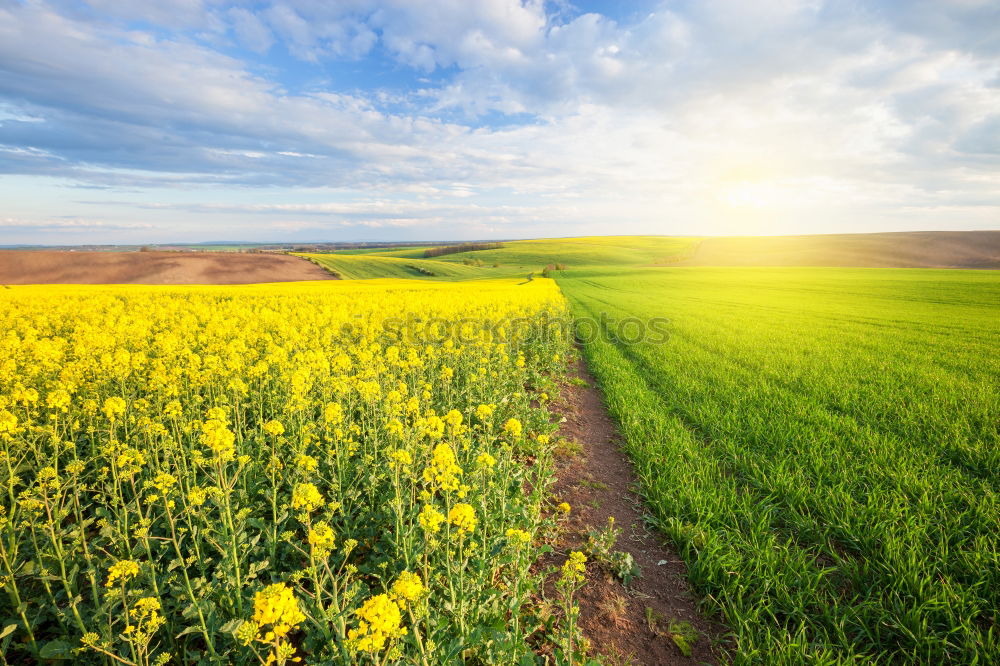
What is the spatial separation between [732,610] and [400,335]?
8939mm

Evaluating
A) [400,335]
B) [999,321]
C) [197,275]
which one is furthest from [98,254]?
[999,321]

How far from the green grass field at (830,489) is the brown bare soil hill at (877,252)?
69817 mm

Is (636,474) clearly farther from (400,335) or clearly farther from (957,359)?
(957,359)

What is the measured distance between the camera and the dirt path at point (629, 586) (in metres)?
3.09

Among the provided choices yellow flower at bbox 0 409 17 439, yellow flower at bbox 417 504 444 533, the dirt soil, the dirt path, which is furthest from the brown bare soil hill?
yellow flower at bbox 0 409 17 439

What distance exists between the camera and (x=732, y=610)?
10.6 feet

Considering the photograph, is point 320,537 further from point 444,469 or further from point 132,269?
point 132,269

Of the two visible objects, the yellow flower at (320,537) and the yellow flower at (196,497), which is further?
the yellow flower at (196,497)

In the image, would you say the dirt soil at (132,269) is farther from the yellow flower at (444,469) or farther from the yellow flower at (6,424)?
the yellow flower at (444,469)

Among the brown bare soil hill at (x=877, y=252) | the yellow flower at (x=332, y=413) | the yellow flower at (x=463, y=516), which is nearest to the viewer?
the yellow flower at (x=463, y=516)

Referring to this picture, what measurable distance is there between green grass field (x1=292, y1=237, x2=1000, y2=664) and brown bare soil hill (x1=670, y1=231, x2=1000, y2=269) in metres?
68.0

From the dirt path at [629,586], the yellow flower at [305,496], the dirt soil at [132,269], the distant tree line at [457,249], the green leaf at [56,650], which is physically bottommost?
the dirt path at [629,586]

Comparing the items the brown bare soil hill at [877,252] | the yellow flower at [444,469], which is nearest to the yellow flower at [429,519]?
the yellow flower at [444,469]

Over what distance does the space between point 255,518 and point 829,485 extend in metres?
6.24
